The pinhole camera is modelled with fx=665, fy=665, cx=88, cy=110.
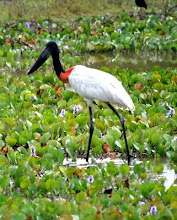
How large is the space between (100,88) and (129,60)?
587 centimetres

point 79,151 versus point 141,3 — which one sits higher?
point 141,3

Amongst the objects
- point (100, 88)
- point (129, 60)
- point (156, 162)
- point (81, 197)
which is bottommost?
point (129, 60)

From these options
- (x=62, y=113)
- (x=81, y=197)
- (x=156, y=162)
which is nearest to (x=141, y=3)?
(x=62, y=113)

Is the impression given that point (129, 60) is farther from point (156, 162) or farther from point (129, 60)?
point (156, 162)

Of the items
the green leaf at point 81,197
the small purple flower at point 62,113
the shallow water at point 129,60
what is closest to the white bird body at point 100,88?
the small purple flower at point 62,113

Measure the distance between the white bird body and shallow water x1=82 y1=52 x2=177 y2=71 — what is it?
495 cm

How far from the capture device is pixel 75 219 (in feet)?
16.2

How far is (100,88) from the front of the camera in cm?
687

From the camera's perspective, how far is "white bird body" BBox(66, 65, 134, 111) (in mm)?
6805

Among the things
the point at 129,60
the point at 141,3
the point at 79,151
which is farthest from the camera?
the point at 141,3

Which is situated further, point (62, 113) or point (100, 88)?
point (62, 113)

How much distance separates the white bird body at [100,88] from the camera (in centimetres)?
680

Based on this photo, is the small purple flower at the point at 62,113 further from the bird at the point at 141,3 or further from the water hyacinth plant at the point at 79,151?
the bird at the point at 141,3

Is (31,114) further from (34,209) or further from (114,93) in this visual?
(34,209)
